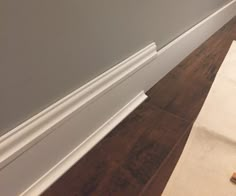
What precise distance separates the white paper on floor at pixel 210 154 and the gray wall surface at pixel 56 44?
414 mm

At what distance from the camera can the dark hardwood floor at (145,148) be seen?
82 cm

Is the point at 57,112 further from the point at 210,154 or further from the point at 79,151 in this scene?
the point at 210,154

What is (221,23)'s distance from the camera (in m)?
2.04

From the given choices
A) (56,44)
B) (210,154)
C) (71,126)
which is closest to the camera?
(56,44)

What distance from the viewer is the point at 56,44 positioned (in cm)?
68

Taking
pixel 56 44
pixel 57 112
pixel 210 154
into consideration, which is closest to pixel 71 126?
pixel 57 112

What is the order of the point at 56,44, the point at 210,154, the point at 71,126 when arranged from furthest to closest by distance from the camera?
the point at 210,154 < the point at 71,126 < the point at 56,44

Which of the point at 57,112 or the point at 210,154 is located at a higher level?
the point at 210,154

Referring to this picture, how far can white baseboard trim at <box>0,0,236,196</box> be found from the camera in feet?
2.22

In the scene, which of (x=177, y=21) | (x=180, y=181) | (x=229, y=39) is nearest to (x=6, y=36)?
(x=180, y=181)

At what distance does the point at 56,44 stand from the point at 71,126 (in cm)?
26

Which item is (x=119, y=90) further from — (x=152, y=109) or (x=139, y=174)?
(x=139, y=174)

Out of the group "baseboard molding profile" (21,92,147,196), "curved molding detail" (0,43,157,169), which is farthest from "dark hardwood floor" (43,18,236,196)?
"curved molding detail" (0,43,157,169)

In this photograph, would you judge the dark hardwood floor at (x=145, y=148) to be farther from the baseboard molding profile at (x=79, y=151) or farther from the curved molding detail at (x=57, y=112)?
the curved molding detail at (x=57, y=112)
